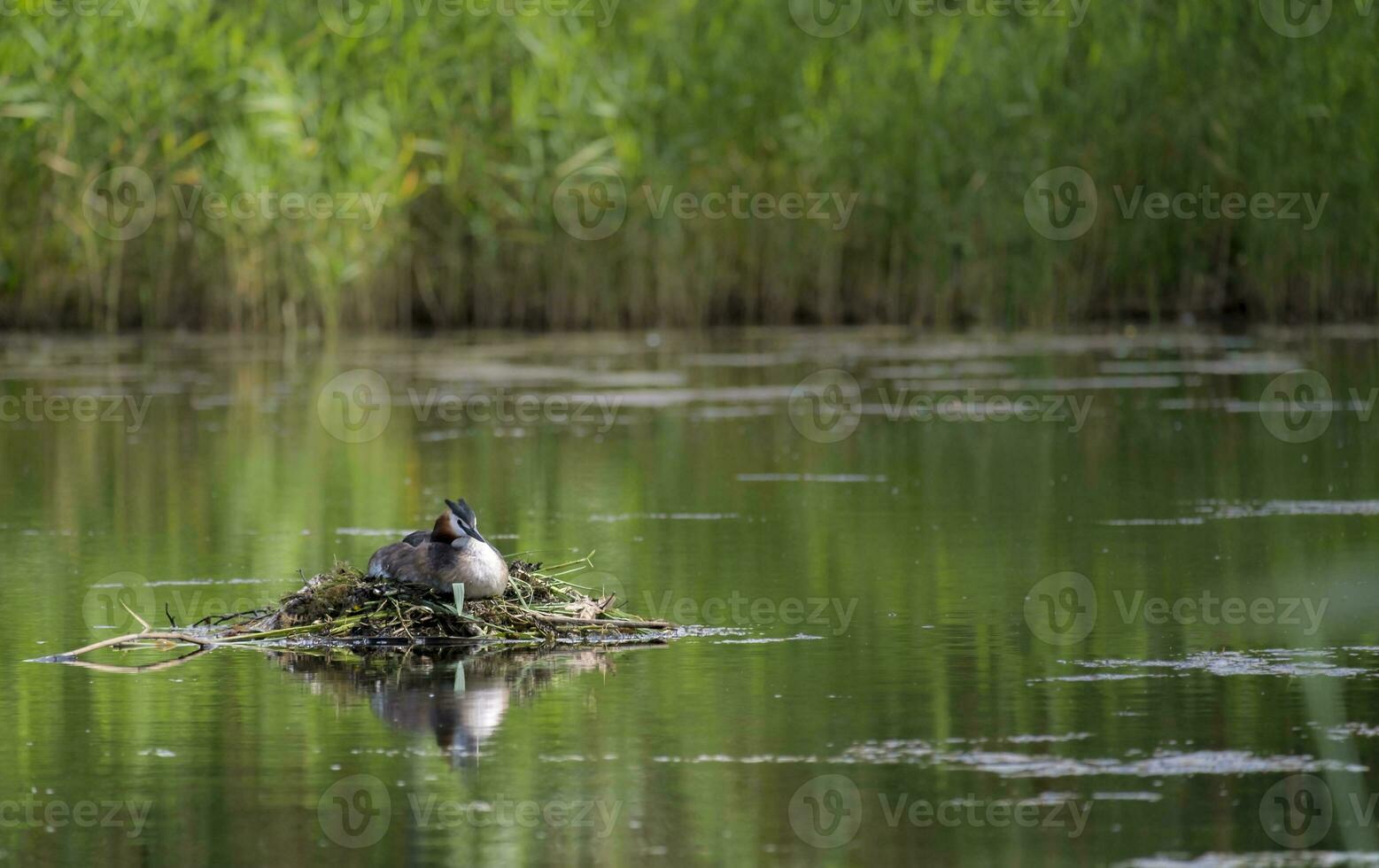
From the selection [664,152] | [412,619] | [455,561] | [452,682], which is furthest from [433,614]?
[664,152]

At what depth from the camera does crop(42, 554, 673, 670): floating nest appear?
8.53 m

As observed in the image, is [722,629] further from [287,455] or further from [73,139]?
[73,139]

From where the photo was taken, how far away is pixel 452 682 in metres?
7.84

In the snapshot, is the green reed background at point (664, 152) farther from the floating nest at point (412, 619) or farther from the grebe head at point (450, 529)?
the grebe head at point (450, 529)

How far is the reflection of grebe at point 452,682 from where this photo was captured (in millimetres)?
7070

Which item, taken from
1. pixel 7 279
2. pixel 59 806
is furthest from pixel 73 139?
pixel 59 806

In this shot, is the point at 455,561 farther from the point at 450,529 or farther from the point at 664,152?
the point at 664,152

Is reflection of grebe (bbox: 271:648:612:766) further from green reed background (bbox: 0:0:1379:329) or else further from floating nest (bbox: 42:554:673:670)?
green reed background (bbox: 0:0:1379:329)

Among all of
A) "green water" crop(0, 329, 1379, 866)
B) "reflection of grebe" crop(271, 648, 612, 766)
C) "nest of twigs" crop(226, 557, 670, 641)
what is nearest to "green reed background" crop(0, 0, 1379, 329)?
"green water" crop(0, 329, 1379, 866)

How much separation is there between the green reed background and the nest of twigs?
57.8ft

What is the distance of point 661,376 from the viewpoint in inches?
859

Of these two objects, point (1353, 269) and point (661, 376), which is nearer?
point (661, 376)

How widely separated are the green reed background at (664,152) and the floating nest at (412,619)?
57.8 ft

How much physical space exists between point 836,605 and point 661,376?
12515 millimetres
